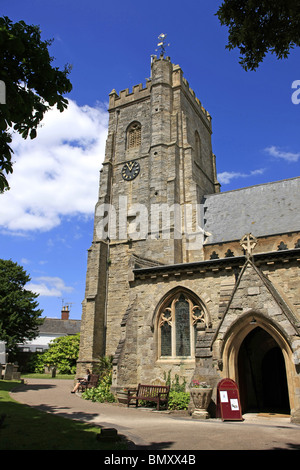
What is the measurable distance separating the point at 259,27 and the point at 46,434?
9.31m

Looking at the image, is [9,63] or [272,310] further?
[272,310]

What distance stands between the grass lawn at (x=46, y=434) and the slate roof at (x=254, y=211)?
56.9 feet

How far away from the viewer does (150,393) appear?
13.3 meters

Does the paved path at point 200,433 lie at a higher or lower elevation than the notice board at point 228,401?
lower

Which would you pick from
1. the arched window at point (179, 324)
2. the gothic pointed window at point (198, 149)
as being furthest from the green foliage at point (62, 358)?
the arched window at point (179, 324)

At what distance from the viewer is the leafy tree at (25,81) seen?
5727 mm

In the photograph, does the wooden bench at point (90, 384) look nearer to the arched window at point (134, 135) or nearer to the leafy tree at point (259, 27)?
the leafy tree at point (259, 27)

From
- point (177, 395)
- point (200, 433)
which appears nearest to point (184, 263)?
point (177, 395)

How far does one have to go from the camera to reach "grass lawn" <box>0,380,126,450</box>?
Answer: 19.5 ft

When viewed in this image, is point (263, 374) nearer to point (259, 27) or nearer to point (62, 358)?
point (259, 27)

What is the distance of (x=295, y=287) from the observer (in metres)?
13.1
